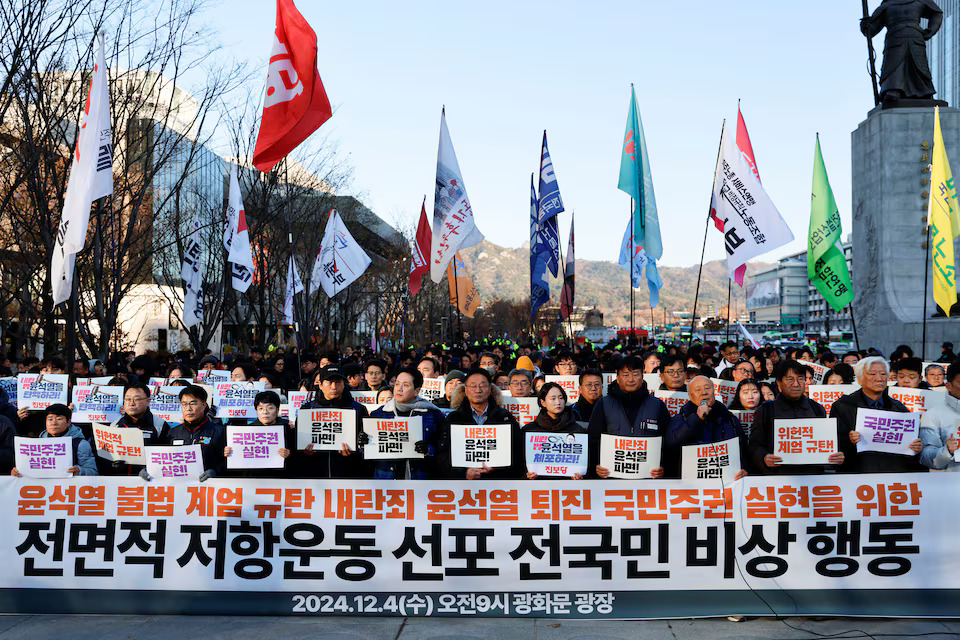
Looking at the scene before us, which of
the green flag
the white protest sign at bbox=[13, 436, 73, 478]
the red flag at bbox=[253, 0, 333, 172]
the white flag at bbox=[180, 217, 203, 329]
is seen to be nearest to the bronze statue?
the green flag

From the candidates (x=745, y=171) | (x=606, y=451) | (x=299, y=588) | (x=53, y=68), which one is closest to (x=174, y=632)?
(x=299, y=588)

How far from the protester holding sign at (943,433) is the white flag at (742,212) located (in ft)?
24.0

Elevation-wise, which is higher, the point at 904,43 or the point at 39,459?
the point at 904,43

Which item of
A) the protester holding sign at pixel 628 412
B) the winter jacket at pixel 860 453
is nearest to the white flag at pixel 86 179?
the protester holding sign at pixel 628 412

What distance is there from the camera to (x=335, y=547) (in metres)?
5.84

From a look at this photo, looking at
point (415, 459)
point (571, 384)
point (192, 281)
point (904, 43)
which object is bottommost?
point (415, 459)

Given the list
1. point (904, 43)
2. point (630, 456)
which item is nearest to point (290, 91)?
point (630, 456)

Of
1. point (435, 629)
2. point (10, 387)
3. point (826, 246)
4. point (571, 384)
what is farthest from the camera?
point (826, 246)

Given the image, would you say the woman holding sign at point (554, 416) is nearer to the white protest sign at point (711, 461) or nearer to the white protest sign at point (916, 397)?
the white protest sign at point (711, 461)

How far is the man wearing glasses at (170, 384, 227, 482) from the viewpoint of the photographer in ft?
21.7

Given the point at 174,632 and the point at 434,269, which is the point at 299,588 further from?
the point at 434,269

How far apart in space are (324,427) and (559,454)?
1969 millimetres

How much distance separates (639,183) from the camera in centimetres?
1453

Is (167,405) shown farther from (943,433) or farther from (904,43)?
(904,43)
